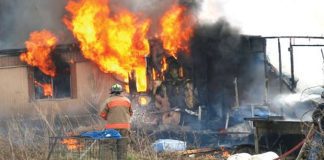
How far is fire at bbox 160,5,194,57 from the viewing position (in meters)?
18.7

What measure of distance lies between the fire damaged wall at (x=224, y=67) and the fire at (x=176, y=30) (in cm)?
32

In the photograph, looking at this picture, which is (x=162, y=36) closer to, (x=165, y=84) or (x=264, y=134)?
(x=165, y=84)

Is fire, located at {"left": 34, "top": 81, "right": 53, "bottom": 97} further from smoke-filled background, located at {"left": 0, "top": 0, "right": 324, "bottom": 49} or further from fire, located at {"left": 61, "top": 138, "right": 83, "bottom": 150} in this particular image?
fire, located at {"left": 61, "top": 138, "right": 83, "bottom": 150}

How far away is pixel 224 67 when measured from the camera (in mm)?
18812

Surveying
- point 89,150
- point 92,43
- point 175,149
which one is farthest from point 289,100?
point 89,150

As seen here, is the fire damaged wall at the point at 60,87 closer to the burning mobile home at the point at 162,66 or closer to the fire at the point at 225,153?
the burning mobile home at the point at 162,66

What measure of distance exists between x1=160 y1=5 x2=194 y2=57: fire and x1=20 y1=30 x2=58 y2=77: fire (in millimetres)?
4640

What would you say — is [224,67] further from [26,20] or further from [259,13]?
[26,20]

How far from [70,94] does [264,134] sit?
1048 centimetres

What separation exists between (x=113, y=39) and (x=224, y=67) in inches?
163

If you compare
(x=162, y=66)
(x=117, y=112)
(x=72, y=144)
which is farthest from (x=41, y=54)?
(x=72, y=144)

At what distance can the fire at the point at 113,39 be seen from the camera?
1920cm

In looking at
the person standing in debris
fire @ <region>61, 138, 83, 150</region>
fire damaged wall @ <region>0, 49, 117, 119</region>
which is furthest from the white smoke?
fire @ <region>61, 138, 83, 150</region>

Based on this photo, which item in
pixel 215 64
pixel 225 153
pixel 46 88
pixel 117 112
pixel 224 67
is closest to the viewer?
pixel 117 112
